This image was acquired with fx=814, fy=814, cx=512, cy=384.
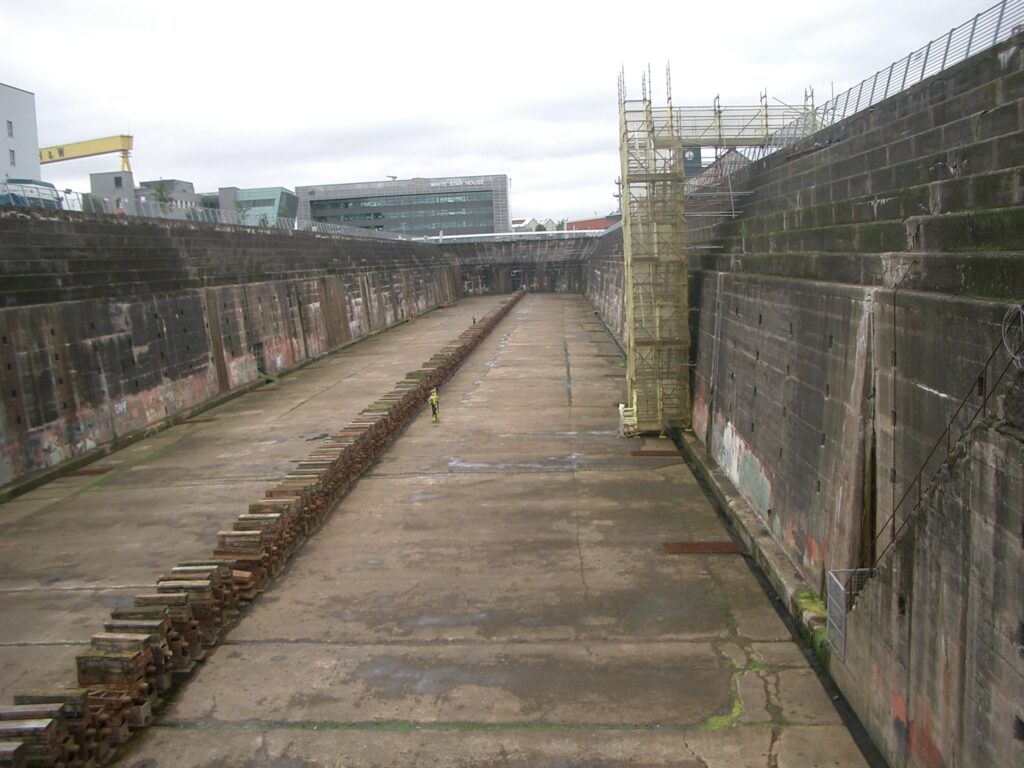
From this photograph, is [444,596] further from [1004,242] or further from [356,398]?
[356,398]

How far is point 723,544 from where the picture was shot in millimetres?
12094

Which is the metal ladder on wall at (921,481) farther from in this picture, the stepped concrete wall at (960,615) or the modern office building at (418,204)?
the modern office building at (418,204)

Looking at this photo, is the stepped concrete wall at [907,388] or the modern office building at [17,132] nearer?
the stepped concrete wall at [907,388]

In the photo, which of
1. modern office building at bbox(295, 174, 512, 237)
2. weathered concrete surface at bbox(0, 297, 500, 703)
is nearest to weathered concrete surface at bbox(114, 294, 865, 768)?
weathered concrete surface at bbox(0, 297, 500, 703)

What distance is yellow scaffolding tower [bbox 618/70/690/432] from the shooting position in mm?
18531

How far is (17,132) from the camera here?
203ft

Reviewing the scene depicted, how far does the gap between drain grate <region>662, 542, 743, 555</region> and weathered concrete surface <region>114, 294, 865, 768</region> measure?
205 mm

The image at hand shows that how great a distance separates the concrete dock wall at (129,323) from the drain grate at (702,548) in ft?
42.6

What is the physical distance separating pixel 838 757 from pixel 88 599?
930 centimetres

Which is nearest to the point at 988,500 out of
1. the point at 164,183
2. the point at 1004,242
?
the point at 1004,242

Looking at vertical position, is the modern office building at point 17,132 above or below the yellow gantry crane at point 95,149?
below

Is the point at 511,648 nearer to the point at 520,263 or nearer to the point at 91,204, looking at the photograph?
the point at 91,204

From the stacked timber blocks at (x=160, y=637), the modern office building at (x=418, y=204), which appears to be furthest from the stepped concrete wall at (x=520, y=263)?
the stacked timber blocks at (x=160, y=637)

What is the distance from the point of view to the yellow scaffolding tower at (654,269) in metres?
18.5
